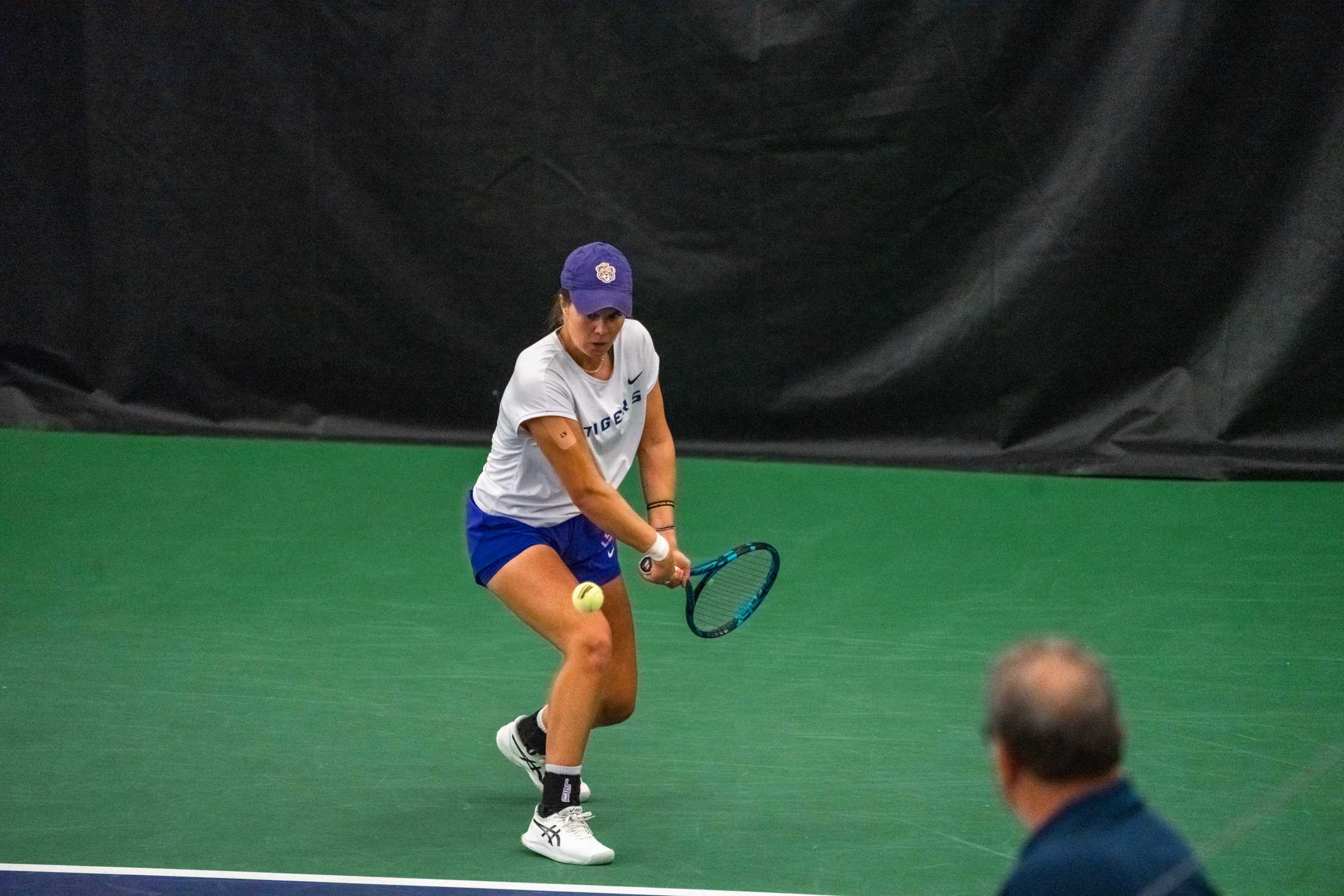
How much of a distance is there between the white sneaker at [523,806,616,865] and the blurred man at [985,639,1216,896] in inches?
94.5

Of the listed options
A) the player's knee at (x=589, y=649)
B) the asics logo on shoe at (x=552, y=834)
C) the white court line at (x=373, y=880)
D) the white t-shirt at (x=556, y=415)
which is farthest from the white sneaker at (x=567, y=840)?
the white t-shirt at (x=556, y=415)

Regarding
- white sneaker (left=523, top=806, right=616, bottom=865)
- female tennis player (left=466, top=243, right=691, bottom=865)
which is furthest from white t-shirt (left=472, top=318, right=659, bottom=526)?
white sneaker (left=523, top=806, right=616, bottom=865)

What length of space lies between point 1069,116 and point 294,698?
5.15 m

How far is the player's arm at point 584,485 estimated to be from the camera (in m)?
4.29

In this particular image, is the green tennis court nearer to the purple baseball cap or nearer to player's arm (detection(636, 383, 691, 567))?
player's arm (detection(636, 383, 691, 567))

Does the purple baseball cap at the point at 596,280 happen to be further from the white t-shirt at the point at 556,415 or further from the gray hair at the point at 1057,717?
the gray hair at the point at 1057,717

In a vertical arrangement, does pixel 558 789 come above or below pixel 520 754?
below

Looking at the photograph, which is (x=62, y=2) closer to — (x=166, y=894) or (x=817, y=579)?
(x=817, y=579)

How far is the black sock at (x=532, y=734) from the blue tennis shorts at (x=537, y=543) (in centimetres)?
47

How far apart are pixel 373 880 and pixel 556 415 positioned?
1243 millimetres

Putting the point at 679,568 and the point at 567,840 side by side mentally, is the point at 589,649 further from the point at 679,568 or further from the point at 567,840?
the point at 567,840

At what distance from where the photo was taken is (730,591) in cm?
490

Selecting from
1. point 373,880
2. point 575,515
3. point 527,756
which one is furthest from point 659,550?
point 373,880

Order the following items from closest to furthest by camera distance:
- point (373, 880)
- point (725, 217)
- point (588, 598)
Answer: point (373, 880)
point (588, 598)
point (725, 217)
